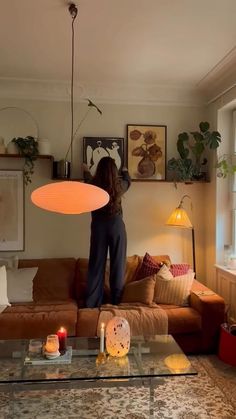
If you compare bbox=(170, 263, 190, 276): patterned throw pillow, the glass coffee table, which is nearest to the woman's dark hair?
bbox=(170, 263, 190, 276): patterned throw pillow

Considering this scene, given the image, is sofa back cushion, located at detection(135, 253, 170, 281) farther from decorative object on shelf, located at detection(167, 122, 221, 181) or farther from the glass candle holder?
the glass candle holder

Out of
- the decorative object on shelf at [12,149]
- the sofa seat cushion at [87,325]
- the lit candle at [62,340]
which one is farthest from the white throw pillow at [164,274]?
the decorative object on shelf at [12,149]

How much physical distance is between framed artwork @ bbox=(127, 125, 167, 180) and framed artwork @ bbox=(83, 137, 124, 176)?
13cm

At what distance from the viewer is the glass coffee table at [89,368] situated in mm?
2035

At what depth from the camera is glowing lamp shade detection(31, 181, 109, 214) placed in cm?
185

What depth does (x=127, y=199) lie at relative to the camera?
4.11m

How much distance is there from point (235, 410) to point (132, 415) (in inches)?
26.3

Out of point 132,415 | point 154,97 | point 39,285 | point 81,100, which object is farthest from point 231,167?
point 132,415

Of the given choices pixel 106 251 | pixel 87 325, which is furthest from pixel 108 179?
pixel 87 325

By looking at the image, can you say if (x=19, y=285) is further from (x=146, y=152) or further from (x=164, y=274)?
(x=146, y=152)

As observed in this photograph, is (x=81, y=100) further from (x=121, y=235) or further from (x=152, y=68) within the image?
(x=121, y=235)

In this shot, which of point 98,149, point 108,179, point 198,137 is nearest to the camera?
point 108,179

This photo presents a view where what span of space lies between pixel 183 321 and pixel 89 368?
1.19 m

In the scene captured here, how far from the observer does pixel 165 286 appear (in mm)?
3412
